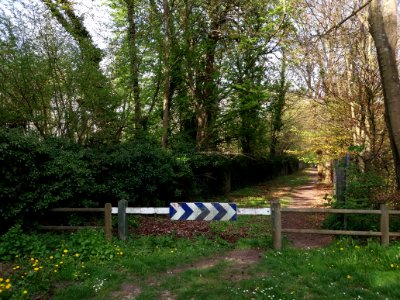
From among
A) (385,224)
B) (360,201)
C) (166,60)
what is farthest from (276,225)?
(166,60)

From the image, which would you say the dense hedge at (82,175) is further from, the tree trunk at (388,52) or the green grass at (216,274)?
the tree trunk at (388,52)

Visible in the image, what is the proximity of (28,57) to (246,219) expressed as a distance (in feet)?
27.7

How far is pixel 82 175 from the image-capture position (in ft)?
27.2

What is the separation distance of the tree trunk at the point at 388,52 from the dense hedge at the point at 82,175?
23.2 feet

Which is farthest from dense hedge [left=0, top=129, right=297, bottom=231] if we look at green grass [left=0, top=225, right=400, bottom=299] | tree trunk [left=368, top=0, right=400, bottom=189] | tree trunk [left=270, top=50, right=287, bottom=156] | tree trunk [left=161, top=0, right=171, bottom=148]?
tree trunk [left=270, top=50, right=287, bottom=156]

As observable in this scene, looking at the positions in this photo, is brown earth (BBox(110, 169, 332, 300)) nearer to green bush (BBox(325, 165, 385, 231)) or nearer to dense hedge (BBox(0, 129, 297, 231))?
green bush (BBox(325, 165, 385, 231))

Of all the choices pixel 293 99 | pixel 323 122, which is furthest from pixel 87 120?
pixel 293 99

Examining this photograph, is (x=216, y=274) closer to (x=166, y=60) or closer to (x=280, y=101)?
(x=166, y=60)

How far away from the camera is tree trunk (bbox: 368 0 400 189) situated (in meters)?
7.34

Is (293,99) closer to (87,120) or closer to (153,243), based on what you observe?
(87,120)

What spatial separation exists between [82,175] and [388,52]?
7915 millimetres

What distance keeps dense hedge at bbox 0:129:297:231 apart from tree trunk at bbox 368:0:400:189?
23.2ft

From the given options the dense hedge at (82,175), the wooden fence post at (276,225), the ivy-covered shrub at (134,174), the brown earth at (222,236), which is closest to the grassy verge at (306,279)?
the brown earth at (222,236)

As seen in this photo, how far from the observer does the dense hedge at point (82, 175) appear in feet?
23.3
